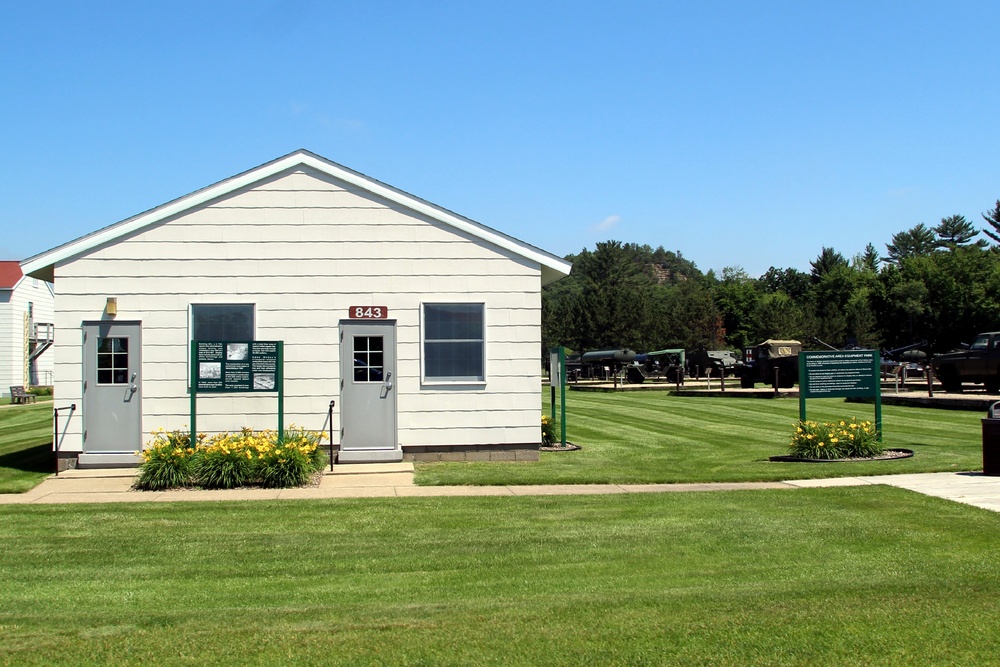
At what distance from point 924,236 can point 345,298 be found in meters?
158

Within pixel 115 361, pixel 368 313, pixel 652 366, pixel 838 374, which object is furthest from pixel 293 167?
pixel 652 366

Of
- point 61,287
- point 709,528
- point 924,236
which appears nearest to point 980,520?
point 709,528

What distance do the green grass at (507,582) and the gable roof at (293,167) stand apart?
5023 mm

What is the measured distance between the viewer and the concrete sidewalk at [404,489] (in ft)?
38.1

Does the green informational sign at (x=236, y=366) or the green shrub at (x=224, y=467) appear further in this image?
the green informational sign at (x=236, y=366)

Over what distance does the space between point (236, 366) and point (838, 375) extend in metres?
9.35

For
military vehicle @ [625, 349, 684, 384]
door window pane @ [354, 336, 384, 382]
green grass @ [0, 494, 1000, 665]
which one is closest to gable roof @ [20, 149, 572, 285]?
door window pane @ [354, 336, 384, 382]

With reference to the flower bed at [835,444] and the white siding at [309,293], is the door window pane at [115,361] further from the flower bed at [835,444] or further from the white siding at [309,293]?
the flower bed at [835,444]

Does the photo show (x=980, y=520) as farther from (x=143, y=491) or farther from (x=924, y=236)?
(x=924, y=236)

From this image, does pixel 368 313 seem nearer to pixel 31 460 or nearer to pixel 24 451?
pixel 31 460

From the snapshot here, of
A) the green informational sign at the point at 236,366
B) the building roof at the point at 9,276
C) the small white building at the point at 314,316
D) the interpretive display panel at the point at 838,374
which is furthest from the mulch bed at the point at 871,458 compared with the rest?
the building roof at the point at 9,276

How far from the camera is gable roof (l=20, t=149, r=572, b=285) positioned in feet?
Result: 47.9

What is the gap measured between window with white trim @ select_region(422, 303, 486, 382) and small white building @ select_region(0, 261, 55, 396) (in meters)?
36.4

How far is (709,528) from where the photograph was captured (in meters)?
9.40
